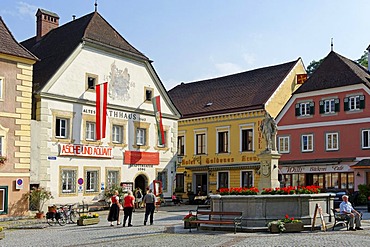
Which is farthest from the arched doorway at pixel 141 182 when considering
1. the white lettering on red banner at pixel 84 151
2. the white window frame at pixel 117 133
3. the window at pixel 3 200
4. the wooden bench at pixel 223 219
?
the wooden bench at pixel 223 219

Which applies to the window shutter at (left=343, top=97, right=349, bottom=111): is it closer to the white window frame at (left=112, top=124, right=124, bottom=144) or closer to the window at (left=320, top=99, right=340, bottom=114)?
the window at (left=320, top=99, right=340, bottom=114)

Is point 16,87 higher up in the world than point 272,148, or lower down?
higher up

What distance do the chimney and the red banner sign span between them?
1145cm

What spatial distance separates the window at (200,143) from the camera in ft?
155

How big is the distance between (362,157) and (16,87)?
23.4 metres

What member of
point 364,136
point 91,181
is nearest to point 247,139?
point 364,136

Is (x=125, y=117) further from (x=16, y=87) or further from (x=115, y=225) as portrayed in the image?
(x=115, y=225)

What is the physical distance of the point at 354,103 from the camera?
39.6 metres

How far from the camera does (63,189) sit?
31.0m

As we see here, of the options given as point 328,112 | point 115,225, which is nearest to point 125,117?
point 115,225

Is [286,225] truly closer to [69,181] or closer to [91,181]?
[69,181]

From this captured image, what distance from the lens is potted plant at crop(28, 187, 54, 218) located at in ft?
93.1

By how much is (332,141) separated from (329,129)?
93 centimetres

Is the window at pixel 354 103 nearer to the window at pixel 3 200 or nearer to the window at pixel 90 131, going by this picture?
the window at pixel 90 131
